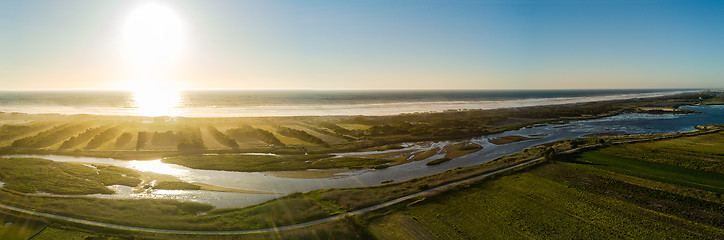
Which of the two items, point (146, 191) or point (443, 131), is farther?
point (443, 131)

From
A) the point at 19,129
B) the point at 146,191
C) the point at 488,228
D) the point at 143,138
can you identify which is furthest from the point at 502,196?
the point at 19,129

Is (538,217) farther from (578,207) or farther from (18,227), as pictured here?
(18,227)

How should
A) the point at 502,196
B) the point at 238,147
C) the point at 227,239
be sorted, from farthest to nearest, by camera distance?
the point at 238,147, the point at 502,196, the point at 227,239

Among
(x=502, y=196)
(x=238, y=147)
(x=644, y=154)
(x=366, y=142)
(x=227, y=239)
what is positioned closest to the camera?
(x=227, y=239)

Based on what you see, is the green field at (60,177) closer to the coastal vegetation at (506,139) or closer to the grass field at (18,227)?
the grass field at (18,227)

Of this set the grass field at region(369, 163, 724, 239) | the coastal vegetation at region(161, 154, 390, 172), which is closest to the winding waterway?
the coastal vegetation at region(161, 154, 390, 172)

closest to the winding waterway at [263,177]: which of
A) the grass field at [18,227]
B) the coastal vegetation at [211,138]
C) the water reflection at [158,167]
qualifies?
the water reflection at [158,167]

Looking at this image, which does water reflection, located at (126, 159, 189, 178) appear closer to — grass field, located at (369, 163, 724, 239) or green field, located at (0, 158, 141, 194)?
green field, located at (0, 158, 141, 194)

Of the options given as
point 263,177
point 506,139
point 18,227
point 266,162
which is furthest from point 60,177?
point 506,139

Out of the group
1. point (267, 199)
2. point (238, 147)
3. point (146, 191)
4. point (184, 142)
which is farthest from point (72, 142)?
point (267, 199)

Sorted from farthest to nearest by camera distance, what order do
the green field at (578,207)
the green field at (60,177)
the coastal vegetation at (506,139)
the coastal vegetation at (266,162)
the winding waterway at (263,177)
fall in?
the coastal vegetation at (506,139) → the coastal vegetation at (266,162) → the green field at (60,177) → the winding waterway at (263,177) → the green field at (578,207)

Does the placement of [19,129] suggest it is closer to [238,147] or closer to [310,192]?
[238,147]
